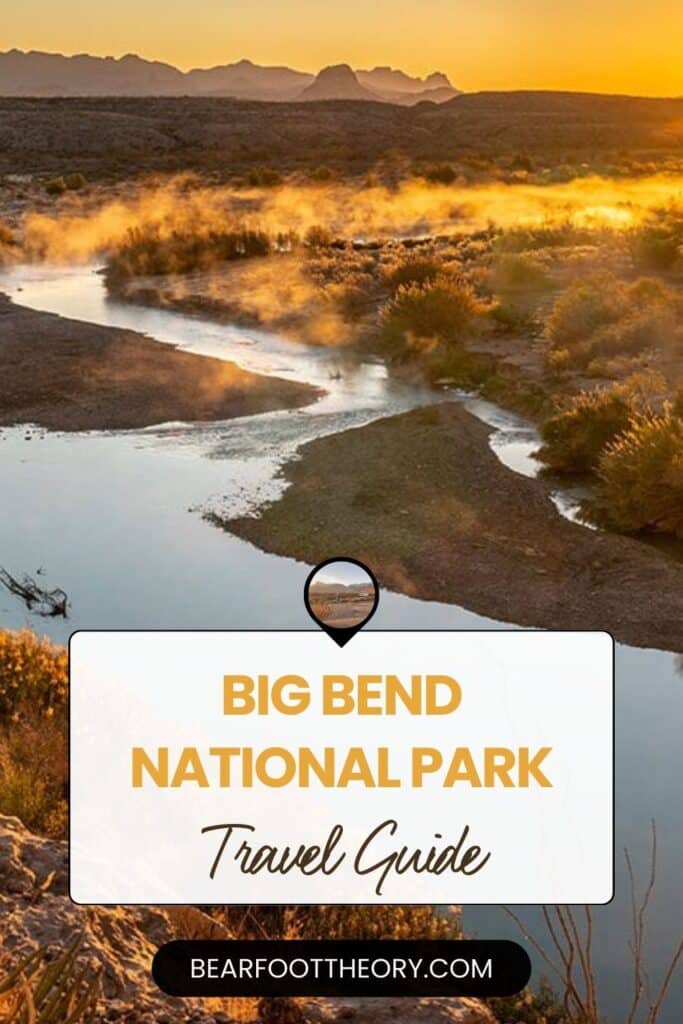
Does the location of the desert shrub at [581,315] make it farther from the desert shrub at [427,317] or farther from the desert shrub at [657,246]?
the desert shrub at [657,246]

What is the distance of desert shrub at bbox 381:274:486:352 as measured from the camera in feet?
75.4

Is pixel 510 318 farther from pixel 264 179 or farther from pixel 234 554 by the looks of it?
pixel 264 179

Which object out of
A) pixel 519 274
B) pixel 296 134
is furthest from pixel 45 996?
pixel 296 134

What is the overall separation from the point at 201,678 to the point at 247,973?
401 centimetres

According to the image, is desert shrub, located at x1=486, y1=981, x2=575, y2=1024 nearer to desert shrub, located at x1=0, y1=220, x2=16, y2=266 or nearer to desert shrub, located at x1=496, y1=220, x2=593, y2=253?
desert shrub, located at x1=496, y1=220, x2=593, y2=253

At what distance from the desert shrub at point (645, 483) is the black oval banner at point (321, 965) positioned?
9.47 m

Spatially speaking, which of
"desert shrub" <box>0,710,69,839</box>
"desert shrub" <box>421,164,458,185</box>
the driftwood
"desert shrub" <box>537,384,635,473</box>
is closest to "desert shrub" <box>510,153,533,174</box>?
"desert shrub" <box>421,164,458,185</box>

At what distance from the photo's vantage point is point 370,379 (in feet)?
68.6

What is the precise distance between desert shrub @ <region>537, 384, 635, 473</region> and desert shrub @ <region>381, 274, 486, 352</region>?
258 inches

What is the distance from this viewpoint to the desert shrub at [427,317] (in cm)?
2298

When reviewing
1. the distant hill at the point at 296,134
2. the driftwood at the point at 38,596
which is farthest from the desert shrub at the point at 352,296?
the distant hill at the point at 296,134

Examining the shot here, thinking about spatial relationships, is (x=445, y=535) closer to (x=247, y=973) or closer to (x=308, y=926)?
(x=308, y=926)

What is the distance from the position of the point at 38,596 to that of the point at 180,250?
2315 centimetres

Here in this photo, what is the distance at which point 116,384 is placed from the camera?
20047 mm
